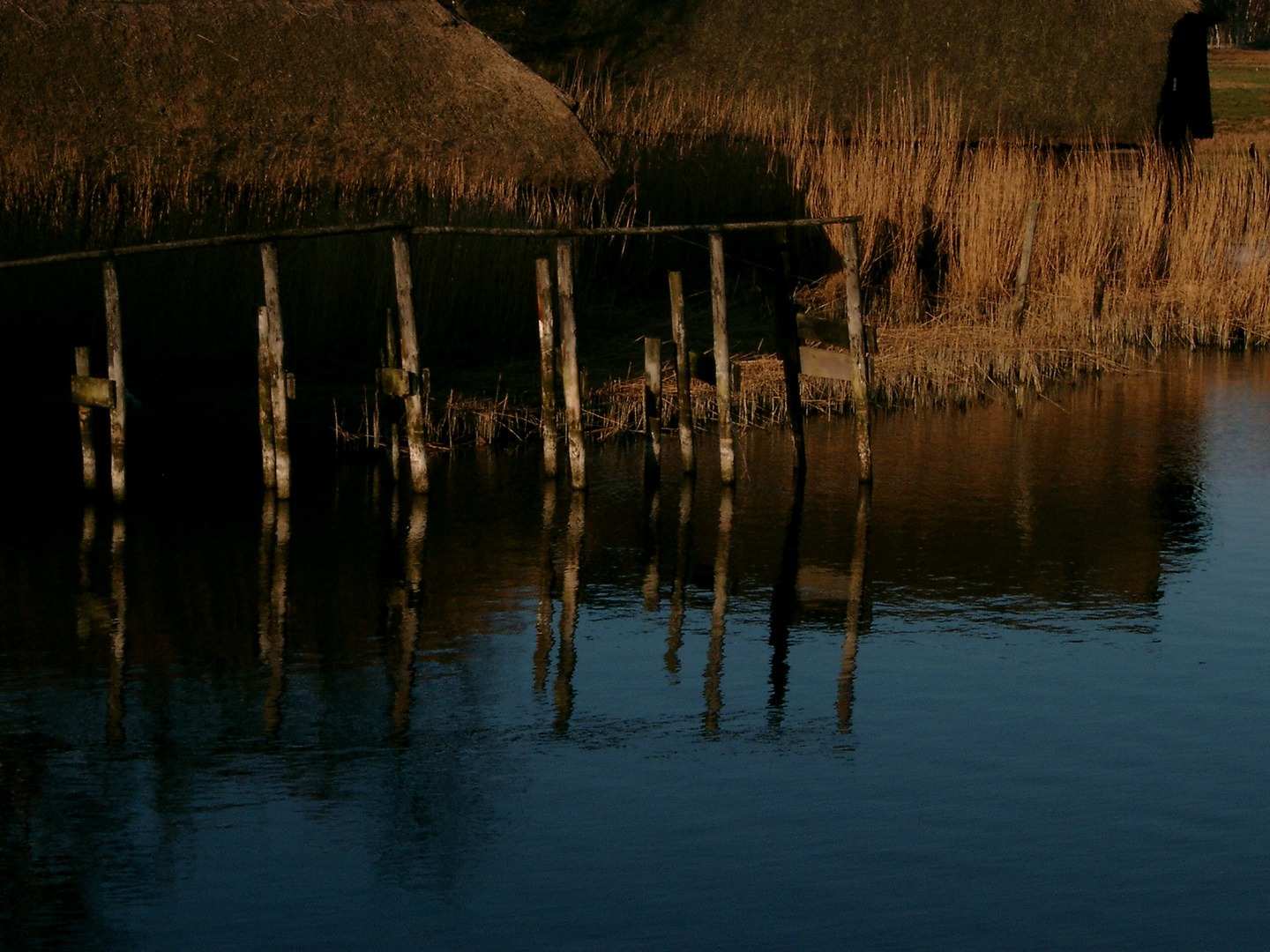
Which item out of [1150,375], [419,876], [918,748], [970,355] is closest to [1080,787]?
[918,748]

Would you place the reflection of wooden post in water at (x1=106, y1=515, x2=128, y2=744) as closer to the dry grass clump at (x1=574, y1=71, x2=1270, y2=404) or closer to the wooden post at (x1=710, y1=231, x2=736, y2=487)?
the wooden post at (x1=710, y1=231, x2=736, y2=487)

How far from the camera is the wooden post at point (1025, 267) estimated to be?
52.9 feet

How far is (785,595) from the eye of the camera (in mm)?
8031

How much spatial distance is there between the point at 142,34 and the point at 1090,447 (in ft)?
28.9

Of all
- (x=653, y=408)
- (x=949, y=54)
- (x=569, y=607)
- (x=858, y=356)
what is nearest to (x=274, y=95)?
(x=653, y=408)

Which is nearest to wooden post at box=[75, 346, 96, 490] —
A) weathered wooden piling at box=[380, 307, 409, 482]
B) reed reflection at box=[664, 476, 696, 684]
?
weathered wooden piling at box=[380, 307, 409, 482]

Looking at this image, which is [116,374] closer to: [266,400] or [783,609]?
[266,400]

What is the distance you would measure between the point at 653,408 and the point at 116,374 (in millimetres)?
3151

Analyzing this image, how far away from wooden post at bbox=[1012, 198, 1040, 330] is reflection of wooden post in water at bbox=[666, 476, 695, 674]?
6604 mm

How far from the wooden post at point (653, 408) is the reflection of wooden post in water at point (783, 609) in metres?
0.95

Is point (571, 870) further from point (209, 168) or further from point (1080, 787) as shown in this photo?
point (209, 168)

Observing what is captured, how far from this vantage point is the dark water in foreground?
15.6 ft

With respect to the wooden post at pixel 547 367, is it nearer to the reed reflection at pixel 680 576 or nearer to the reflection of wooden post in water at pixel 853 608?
the reed reflection at pixel 680 576

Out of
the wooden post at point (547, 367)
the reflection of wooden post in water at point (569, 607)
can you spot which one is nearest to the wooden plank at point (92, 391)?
the wooden post at point (547, 367)
